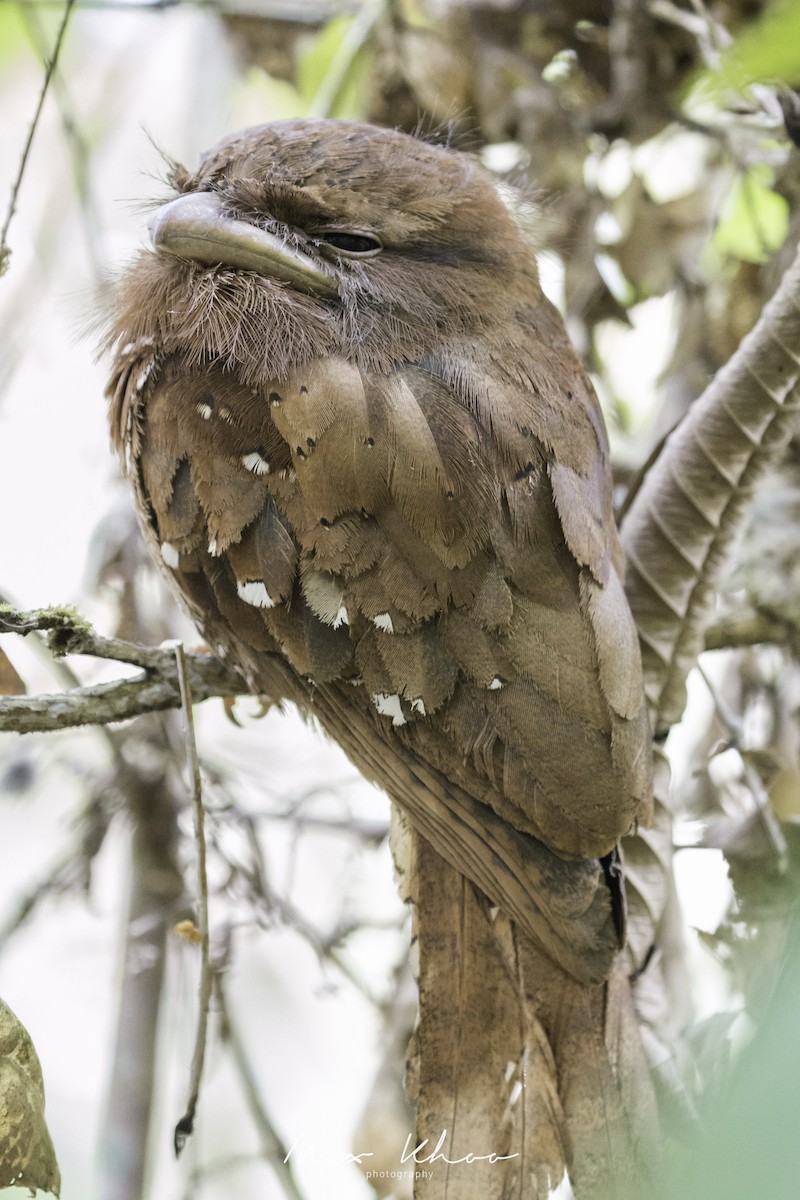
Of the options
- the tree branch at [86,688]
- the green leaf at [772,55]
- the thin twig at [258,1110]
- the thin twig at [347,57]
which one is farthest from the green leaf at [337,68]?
the thin twig at [258,1110]

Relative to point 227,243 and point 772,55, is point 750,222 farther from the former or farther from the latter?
point 227,243

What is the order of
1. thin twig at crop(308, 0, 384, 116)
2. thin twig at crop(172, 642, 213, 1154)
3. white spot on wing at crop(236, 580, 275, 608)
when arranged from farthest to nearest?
thin twig at crop(308, 0, 384, 116) < white spot on wing at crop(236, 580, 275, 608) < thin twig at crop(172, 642, 213, 1154)

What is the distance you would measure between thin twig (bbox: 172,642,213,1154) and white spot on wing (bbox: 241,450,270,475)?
313 millimetres

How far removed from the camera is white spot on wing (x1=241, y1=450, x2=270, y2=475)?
63.4 inches

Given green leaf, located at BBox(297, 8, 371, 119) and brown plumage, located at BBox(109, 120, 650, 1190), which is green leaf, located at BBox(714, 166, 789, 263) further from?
brown plumage, located at BBox(109, 120, 650, 1190)

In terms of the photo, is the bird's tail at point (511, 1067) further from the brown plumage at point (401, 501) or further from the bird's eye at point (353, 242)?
the bird's eye at point (353, 242)

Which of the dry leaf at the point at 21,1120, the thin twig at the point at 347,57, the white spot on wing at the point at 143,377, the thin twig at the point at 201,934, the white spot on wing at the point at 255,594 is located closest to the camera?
the dry leaf at the point at 21,1120

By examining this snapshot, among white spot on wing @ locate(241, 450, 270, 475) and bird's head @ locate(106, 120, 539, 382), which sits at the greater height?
bird's head @ locate(106, 120, 539, 382)

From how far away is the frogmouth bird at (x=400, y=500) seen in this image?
1521mm

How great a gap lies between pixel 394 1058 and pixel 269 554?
1227mm

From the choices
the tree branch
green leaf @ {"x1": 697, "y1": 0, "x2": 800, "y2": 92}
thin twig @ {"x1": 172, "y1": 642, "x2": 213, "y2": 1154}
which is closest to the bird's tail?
thin twig @ {"x1": 172, "y1": 642, "x2": 213, "y2": 1154}

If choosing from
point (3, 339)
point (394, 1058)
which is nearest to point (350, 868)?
point (394, 1058)

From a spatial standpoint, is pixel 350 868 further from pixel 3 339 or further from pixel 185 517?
pixel 3 339

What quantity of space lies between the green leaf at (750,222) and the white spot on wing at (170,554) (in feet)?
5.80
